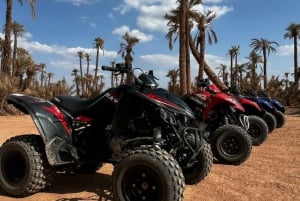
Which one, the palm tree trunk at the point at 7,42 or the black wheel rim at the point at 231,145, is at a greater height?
the palm tree trunk at the point at 7,42

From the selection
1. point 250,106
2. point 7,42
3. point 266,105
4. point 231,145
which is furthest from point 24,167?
point 7,42

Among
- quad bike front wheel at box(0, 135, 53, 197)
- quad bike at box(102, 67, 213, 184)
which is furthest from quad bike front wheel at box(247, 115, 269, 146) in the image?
quad bike front wheel at box(0, 135, 53, 197)

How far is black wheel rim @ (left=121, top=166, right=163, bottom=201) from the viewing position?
394 cm

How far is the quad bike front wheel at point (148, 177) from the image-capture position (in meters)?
3.83

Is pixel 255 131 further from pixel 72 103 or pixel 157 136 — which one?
pixel 157 136

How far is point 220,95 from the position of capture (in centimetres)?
761

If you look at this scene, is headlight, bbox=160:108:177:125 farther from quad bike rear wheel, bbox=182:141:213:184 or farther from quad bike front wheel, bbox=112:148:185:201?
quad bike rear wheel, bbox=182:141:213:184

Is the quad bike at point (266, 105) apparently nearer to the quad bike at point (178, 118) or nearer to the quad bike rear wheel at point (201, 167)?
Answer: the quad bike rear wheel at point (201, 167)

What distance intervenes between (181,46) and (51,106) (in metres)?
21.2

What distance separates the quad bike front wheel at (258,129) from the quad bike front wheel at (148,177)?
19.5 ft

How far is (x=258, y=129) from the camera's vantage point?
955cm

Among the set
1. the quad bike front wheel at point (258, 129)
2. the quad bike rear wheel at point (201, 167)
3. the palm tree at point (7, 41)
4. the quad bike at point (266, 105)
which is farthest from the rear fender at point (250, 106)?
the palm tree at point (7, 41)

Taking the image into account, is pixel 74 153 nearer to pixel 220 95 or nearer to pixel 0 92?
pixel 220 95

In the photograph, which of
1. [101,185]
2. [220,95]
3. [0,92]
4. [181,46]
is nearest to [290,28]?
[181,46]
